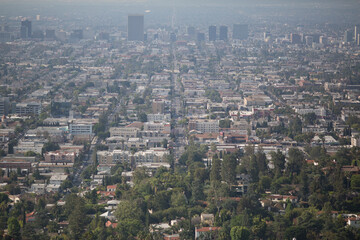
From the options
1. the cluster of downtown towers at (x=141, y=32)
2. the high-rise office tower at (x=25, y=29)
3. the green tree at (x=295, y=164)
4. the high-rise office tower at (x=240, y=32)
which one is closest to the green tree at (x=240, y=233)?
the green tree at (x=295, y=164)

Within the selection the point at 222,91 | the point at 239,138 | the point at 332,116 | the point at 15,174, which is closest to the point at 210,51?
the point at 222,91

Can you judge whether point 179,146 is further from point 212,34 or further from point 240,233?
point 212,34

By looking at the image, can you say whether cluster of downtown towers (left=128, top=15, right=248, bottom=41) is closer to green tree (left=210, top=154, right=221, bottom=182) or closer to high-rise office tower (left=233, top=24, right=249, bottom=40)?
high-rise office tower (left=233, top=24, right=249, bottom=40)

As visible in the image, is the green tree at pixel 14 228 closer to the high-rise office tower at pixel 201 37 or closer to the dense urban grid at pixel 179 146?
the dense urban grid at pixel 179 146

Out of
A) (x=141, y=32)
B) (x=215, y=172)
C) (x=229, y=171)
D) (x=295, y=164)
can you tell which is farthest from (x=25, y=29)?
(x=229, y=171)

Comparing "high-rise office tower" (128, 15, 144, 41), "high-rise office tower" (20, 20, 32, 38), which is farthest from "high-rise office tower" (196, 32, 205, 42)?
"high-rise office tower" (20, 20, 32, 38)
